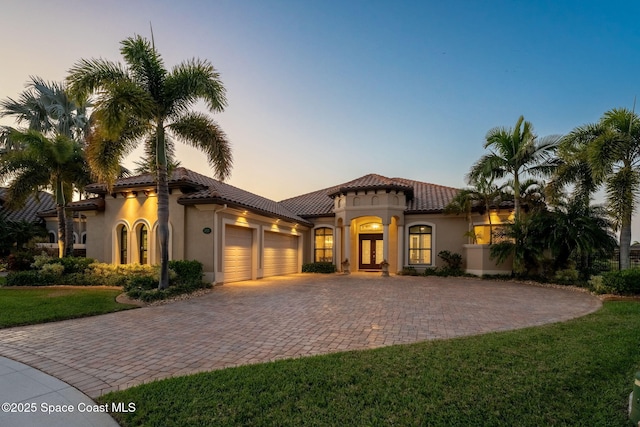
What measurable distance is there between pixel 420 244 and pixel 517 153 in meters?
6.84

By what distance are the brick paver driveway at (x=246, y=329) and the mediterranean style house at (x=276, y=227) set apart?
11.2 ft

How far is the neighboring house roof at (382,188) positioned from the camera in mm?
17625

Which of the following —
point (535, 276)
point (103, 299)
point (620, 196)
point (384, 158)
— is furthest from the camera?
point (384, 158)

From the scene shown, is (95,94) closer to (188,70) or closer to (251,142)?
(188,70)

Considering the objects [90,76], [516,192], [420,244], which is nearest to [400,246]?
[420,244]

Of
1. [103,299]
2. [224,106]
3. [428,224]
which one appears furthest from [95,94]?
[428,224]

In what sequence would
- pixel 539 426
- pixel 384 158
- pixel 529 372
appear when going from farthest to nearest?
1. pixel 384 158
2. pixel 529 372
3. pixel 539 426

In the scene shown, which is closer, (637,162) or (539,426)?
(539,426)

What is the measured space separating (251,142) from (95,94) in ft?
32.3

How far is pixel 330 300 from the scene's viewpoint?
9273 millimetres

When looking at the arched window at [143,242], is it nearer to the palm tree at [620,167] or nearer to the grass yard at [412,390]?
the grass yard at [412,390]

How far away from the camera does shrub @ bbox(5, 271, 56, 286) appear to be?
11.1m

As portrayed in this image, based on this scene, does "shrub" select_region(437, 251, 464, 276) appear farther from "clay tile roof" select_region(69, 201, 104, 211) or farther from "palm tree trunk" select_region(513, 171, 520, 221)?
"clay tile roof" select_region(69, 201, 104, 211)

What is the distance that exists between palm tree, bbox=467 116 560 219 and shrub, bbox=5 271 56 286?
1851 centimetres
